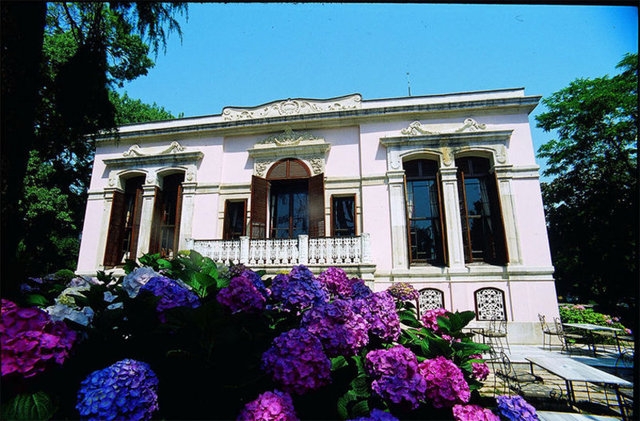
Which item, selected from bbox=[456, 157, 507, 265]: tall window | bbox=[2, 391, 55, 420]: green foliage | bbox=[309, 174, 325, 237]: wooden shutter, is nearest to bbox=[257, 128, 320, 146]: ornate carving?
bbox=[309, 174, 325, 237]: wooden shutter

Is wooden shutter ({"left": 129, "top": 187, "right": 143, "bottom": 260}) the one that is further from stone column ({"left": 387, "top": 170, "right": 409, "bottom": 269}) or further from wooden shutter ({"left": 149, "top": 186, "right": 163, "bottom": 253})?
stone column ({"left": 387, "top": 170, "right": 409, "bottom": 269})

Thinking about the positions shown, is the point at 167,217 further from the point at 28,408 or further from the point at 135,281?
the point at 28,408

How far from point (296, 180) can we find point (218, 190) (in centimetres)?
315

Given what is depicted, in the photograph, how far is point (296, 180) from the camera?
1124 cm

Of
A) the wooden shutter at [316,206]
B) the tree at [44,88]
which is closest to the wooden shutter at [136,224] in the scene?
the wooden shutter at [316,206]

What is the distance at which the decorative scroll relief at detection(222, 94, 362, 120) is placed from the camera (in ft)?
37.6

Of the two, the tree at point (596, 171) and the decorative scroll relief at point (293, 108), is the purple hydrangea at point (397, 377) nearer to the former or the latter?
A: the decorative scroll relief at point (293, 108)

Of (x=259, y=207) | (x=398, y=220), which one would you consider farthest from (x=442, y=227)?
(x=259, y=207)

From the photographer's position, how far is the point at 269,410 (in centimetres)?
115

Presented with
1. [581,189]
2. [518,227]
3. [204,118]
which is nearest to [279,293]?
[518,227]

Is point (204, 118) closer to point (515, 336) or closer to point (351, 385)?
point (351, 385)

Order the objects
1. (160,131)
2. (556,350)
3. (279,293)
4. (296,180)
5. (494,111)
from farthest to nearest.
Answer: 1. (160,131)
2. (296,180)
3. (494,111)
4. (556,350)
5. (279,293)

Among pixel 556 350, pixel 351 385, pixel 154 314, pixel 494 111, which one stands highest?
pixel 494 111

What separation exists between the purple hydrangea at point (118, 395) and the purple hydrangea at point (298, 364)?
0.48m
